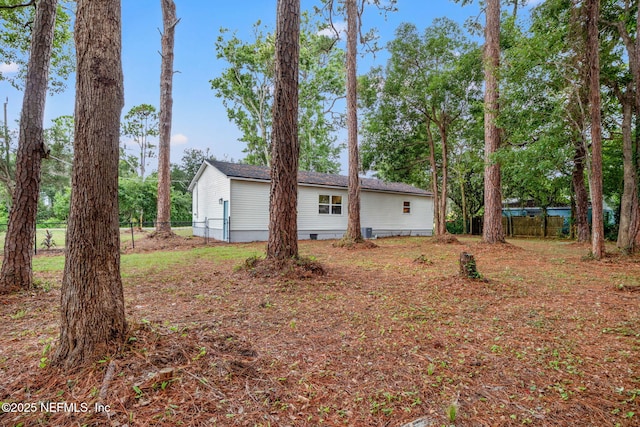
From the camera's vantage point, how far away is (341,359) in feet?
8.04

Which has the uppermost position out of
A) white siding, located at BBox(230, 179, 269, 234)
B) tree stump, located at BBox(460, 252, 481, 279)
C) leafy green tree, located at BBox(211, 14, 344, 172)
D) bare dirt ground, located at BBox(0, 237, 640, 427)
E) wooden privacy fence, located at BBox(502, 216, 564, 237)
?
leafy green tree, located at BBox(211, 14, 344, 172)

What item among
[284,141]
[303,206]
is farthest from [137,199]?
[284,141]

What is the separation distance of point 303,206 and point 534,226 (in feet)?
47.9

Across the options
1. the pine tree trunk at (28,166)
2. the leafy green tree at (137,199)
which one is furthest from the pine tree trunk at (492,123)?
the leafy green tree at (137,199)

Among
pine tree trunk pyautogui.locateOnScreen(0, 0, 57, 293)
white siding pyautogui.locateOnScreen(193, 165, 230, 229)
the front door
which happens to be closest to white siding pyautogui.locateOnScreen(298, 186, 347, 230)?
the front door

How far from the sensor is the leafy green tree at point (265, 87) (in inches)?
814

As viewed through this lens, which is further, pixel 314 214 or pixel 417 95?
pixel 314 214

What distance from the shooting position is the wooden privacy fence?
1709cm

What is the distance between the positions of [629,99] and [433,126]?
7975 mm

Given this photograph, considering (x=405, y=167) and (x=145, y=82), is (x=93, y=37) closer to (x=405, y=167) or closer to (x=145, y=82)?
(x=405, y=167)

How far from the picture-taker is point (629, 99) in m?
8.02

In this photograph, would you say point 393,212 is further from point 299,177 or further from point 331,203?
point 299,177

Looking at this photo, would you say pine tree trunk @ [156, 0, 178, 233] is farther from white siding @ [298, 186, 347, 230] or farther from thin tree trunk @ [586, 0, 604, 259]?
thin tree trunk @ [586, 0, 604, 259]

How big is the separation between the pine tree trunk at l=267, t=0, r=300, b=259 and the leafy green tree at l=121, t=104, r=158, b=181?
2153 cm
